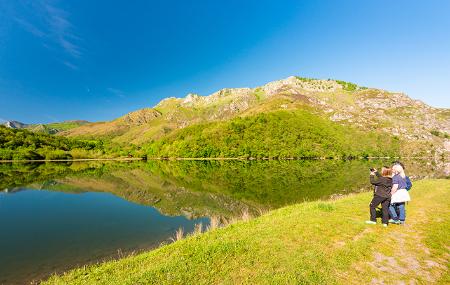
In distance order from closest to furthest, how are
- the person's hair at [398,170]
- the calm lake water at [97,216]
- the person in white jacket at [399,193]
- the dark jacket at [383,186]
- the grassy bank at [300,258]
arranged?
the grassy bank at [300,258]
the dark jacket at [383,186]
the person in white jacket at [399,193]
the person's hair at [398,170]
the calm lake water at [97,216]

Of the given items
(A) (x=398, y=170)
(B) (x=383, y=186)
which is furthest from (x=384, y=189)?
(A) (x=398, y=170)

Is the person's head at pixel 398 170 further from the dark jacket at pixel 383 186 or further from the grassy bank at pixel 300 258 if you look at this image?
the grassy bank at pixel 300 258

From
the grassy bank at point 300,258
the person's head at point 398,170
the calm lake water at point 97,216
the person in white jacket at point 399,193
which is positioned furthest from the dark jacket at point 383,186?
the calm lake water at point 97,216

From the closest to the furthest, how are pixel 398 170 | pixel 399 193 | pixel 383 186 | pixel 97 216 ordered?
pixel 383 186 → pixel 399 193 → pixel 398 170 → pixel 97 216

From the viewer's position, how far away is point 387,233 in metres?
16.8

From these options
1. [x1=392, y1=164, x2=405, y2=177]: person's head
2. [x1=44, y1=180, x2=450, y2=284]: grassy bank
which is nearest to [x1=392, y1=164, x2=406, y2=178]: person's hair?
[x1=392, y1=164, x2=405, y2=177]: person's head

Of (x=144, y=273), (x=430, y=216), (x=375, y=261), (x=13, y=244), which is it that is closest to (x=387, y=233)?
(x=375, y=261)

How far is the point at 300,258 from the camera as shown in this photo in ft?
41.3

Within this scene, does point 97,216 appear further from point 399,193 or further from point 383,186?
point 399,193

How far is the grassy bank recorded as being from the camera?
1099cm

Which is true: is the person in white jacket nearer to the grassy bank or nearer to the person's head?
→ the person's head

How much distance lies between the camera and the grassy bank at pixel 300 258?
36.1ft

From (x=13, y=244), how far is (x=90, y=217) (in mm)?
13255

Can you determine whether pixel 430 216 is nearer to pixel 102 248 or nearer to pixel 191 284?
pixel 191 284
